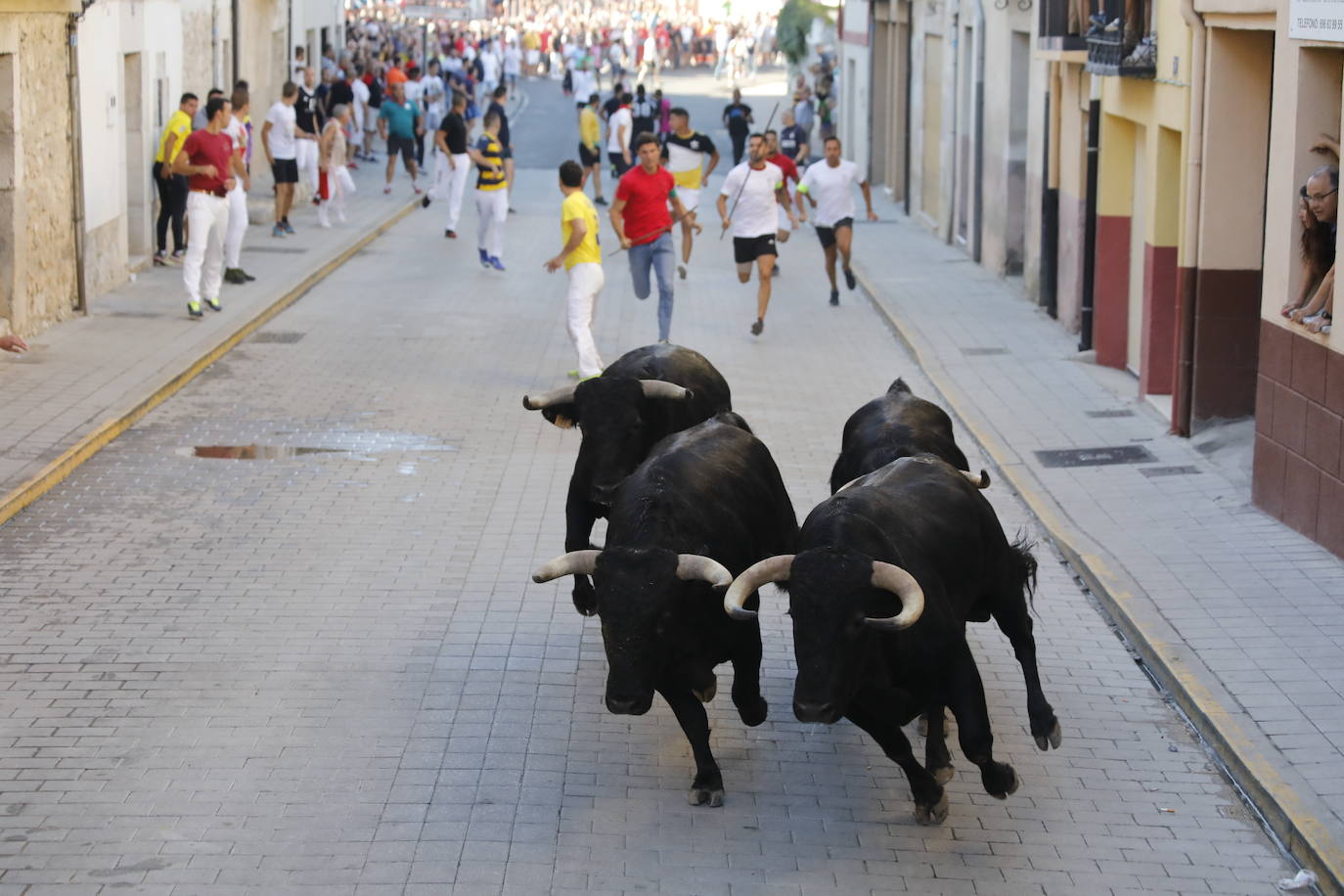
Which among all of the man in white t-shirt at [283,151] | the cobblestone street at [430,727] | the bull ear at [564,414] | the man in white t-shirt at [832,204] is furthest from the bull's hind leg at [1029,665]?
the man in white t-shirt at [283,151]

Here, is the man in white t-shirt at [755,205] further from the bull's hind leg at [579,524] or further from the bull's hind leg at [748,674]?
the bull's hind leg at [748,674]

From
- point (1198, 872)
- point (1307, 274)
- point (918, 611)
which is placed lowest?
point (1198, 872)

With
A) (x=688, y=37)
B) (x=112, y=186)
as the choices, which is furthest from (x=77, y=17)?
(x=688, y=37)

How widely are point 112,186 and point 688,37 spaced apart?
57.5m

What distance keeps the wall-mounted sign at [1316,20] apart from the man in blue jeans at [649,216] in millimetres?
6613

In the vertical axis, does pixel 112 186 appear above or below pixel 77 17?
below

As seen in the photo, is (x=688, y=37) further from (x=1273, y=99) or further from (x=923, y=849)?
(x=923, y=849)

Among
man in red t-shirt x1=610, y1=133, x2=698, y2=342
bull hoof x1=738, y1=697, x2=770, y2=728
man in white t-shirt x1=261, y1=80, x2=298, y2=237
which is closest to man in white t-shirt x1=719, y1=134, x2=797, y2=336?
man in red t-shirt x1=610, y1=133, x2=698, y2=342

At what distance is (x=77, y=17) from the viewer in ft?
60.7

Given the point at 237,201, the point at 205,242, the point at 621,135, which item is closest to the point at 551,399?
the point at 205,242

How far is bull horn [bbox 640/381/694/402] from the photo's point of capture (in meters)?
9.27

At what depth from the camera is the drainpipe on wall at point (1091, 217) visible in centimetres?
1766

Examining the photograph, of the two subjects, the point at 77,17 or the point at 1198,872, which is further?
the point at 77,17

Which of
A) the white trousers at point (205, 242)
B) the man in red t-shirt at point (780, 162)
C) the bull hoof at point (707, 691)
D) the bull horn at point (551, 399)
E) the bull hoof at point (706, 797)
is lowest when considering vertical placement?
the bull hoof at point (706, 797)
